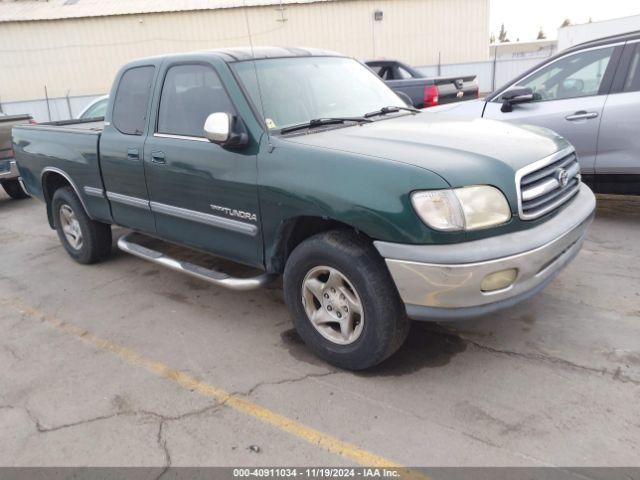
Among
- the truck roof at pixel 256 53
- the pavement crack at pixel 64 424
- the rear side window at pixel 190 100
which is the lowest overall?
the pavement crack at pixel 64 424

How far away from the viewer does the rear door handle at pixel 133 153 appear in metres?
4.19

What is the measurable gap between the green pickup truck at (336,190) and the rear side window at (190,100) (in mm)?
12

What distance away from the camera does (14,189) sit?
9367 millimetres

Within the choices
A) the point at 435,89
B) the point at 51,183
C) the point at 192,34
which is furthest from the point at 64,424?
the point at 192,34

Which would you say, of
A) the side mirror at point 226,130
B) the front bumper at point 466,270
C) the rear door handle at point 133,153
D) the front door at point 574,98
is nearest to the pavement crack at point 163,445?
the front bumper at point 466,270

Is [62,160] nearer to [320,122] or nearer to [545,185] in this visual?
[320,122]

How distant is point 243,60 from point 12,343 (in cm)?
269

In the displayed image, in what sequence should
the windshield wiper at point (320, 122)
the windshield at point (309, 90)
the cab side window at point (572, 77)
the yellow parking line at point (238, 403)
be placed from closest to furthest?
the yellow parking line at point (238, 403) < the windshield wiper at point (320, 122) < the windshield at point (309, 90) < the cab side window at point (572, 77)

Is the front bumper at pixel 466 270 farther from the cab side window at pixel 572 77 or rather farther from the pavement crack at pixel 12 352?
the cab side window at pixel 572 77

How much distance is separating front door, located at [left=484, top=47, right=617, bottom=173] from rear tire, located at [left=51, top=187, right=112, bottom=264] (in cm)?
438

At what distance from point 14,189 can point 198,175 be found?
23.8ft

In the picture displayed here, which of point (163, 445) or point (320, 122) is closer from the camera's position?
point (163, 445)

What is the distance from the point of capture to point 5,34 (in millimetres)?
23281

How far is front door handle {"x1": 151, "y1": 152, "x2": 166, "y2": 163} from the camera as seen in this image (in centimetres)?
396
